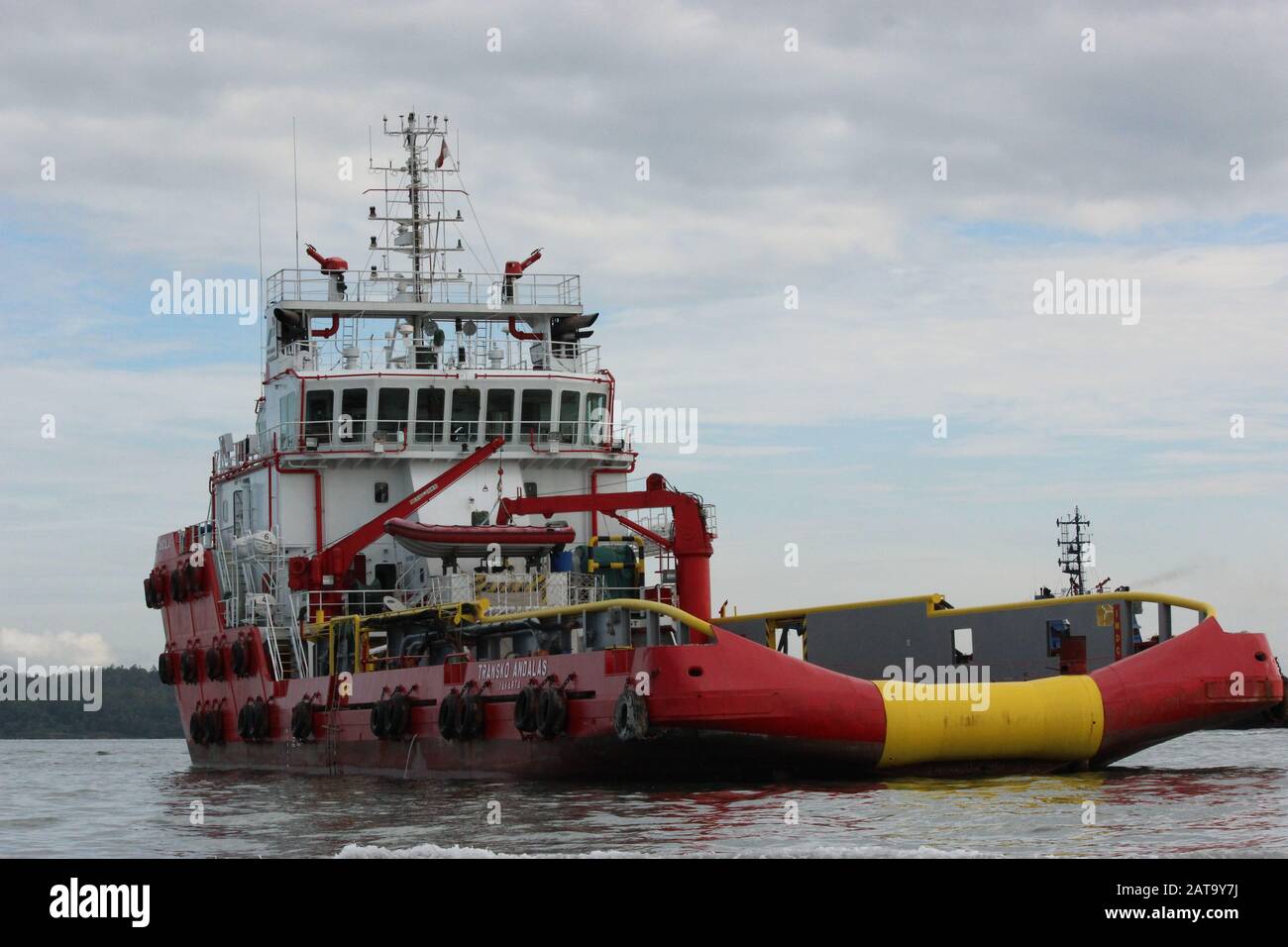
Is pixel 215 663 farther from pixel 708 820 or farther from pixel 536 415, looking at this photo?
pixel 708 820

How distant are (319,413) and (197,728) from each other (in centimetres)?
771

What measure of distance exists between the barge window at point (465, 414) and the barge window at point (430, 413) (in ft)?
0.70

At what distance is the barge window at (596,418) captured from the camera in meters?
30.3

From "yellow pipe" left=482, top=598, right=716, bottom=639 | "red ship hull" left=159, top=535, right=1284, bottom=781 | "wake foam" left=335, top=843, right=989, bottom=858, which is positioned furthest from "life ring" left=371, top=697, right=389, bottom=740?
"wake foam" left=335, top=843, right=989, bottom=858

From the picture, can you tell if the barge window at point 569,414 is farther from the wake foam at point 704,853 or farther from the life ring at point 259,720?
the wake foam at point 704,853

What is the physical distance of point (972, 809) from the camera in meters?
16.8

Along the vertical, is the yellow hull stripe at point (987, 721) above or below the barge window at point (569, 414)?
below

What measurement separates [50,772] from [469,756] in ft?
73.8

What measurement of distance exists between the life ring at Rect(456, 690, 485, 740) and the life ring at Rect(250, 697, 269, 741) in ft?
25.3

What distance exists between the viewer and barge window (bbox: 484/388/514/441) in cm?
2959

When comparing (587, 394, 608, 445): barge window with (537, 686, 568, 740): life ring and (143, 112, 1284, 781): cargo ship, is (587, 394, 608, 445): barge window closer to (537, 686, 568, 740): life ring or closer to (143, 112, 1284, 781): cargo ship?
(143, 112, 1284, 781): cargo ship

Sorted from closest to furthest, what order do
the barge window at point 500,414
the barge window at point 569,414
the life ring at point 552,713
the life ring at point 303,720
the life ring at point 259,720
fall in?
the life ring at point 552,713, the life ring at point 303,720, the life ring at point 259,720, the barge window at point 500,414, the barge window at point 569,414

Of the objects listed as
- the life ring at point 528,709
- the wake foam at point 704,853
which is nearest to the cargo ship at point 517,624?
the life ring at point 528,709
